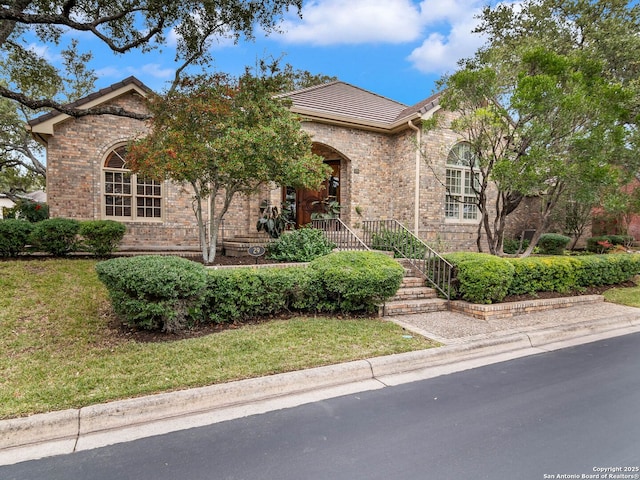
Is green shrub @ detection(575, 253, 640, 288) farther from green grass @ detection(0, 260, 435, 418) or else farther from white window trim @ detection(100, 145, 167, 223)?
white window trim @ detection(100, 145, 167, 223)

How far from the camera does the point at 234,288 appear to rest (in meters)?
5.60

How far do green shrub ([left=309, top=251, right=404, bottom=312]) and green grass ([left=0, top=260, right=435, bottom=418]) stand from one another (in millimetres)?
371

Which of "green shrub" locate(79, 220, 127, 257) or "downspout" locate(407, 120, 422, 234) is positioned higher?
"downspout" locate(407, 120, 422, 234)

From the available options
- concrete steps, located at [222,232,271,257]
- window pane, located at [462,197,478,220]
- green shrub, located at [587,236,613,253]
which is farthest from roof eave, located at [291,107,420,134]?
green shrub, located at [587,236,613,253]

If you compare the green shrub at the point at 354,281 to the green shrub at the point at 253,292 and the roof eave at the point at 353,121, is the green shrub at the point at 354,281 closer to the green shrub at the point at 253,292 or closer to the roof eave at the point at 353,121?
the green shrub at the point at 253,292

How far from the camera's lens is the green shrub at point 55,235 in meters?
8.43

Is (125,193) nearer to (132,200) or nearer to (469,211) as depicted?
(132,200)

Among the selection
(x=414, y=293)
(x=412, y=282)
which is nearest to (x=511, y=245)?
(x=412, y=282)

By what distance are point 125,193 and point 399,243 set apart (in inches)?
336

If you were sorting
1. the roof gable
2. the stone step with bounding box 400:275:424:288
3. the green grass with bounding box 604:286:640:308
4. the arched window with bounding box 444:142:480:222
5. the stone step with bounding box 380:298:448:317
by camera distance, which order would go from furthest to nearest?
the arched window with bounding box 444:142:480:222 < the roof gable < the green grass with bounding box 604:286:640:308 < the stone step with bounding box 400:275:424:288 < the stone step with bounding box 380:298:448:317

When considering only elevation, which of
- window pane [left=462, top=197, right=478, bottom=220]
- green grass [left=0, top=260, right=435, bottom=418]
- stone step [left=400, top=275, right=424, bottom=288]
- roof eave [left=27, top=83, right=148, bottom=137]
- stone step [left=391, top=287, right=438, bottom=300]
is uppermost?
roof eave [left=27, top=83, right=148, bottom=137]

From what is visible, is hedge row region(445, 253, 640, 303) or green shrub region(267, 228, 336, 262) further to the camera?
green shrub region(267, 228, 336, 262)

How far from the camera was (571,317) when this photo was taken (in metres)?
7.04

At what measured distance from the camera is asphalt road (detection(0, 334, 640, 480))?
8.48 ft
